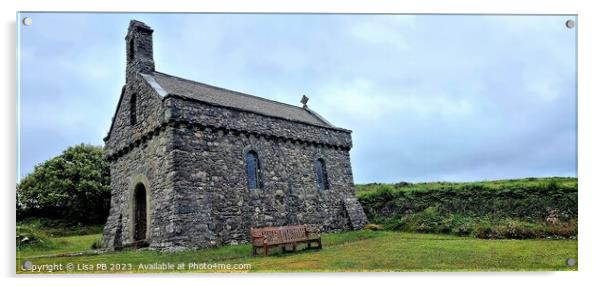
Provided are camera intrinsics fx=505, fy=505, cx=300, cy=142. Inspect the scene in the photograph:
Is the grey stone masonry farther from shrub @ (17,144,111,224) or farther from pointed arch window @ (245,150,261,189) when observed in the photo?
shrub @ (17,144,111,224)

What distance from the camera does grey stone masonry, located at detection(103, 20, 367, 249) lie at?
14516mm

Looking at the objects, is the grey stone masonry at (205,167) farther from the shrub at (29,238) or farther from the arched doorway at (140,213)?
the shrub at (29,238)

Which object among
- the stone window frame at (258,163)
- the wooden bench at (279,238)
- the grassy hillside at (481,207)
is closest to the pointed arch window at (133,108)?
the stone window frame at (258,163)

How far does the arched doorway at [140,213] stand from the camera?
1650 cm

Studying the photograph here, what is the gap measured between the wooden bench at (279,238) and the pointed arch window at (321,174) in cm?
520

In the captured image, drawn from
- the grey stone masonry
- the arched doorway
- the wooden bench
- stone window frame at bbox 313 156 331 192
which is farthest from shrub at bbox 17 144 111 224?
stone window frame at bbox 313 156 331 192

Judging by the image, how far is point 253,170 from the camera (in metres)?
17.0

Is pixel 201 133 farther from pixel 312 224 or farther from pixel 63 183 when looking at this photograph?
pixel 63 183

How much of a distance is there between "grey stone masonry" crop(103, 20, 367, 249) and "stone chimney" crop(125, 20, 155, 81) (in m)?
0.03

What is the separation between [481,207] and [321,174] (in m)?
6.02

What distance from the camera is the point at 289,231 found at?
1402cm

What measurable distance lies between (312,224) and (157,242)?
234 inches

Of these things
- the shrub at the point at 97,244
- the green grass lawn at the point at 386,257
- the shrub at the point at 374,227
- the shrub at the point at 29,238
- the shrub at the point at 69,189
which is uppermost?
the shrub at the point at 69,189

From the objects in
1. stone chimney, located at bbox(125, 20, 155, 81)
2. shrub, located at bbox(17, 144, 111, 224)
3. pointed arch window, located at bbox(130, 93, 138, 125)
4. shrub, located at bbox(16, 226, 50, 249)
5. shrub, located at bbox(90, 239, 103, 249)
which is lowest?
shrub, located at bbox(90, 239, 103, 249)
